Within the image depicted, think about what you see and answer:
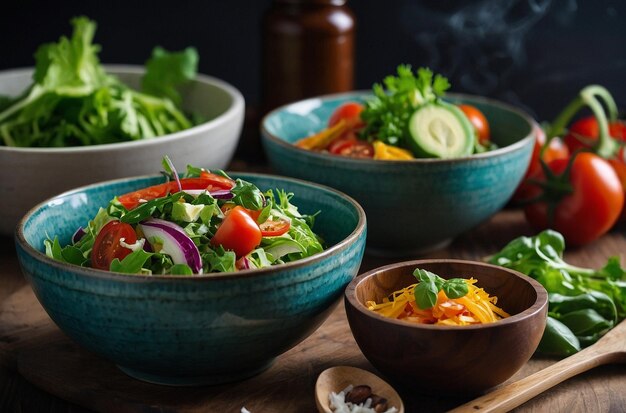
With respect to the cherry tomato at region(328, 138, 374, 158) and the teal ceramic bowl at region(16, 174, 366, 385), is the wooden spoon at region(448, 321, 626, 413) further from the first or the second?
the cherry tomato at region(328, 138, 374, 158)

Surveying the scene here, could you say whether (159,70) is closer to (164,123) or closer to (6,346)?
(164,123)

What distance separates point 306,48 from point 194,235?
151cm

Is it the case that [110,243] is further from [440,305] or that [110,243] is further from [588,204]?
[588,204]

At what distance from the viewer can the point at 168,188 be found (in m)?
1.98

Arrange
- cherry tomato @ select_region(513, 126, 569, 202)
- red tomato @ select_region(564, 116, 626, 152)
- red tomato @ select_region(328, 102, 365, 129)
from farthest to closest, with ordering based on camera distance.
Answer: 1. red tomato @ select_region(564, 116, 626, 152)
2. cherry tomato @ select_region(513, 126, 569, 202)
3. red tomato @ select_region(328, 102, 365, 129)

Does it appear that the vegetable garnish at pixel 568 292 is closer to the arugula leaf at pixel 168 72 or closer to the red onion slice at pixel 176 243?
the red onion slice at pixel 176 243

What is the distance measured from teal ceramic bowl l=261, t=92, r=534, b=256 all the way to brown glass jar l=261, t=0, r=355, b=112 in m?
0.63

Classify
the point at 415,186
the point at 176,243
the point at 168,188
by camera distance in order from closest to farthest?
1. the point at 176,243
2. the point at 168,188
3. the point at 415,186

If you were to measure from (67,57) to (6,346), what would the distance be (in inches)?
43.0

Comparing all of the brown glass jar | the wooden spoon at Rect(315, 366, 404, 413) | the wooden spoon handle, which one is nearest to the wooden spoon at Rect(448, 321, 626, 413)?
the wooden spoon handle

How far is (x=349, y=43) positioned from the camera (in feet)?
10.6

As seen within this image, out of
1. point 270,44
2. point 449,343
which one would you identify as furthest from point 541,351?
point 270,44

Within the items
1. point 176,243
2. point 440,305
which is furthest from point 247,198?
point 440,305

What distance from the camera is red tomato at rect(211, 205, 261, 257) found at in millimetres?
1757
